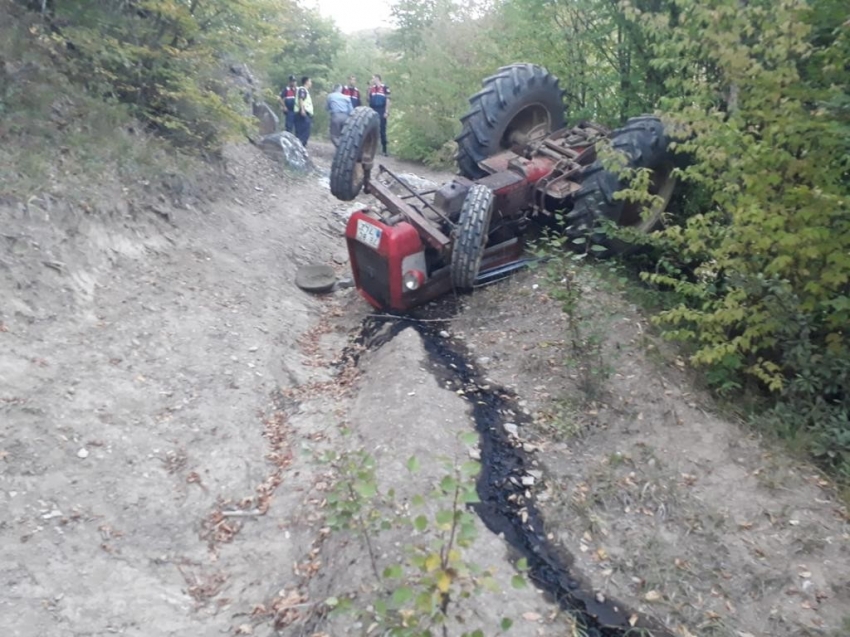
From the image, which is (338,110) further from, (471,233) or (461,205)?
(471,233)

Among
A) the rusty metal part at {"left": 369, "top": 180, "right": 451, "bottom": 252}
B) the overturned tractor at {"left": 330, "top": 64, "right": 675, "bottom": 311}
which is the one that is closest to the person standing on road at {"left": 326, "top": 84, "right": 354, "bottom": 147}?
the overturned tractor at {"left": 330, "top": 64, "right": 675, "bottom": 311}

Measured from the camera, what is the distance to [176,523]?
4.62m

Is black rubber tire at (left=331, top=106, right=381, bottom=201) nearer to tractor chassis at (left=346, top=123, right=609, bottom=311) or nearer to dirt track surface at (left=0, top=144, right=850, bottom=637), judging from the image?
tractor chassis at (left=346, top=123, right=609, bottom=311)

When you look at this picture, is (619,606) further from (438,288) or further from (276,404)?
(438,288)

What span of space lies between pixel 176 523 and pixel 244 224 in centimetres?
561

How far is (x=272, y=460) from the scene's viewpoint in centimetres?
536

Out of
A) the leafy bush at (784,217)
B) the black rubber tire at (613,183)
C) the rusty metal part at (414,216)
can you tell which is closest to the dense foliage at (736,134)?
the leafy bush at (784,217)

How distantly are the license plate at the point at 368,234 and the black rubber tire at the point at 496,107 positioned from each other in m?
1.98

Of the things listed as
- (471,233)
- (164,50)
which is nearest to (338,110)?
(164,50)

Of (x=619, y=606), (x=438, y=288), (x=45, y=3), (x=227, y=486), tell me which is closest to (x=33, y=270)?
(x=227, y=486)

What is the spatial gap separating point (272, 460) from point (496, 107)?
16.5 ft

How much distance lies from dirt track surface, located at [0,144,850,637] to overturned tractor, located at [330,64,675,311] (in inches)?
22.7

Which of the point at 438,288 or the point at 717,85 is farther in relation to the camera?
the point at 438,288

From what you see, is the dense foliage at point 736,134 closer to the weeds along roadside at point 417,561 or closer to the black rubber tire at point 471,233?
the black rubber tire at point 471,233
